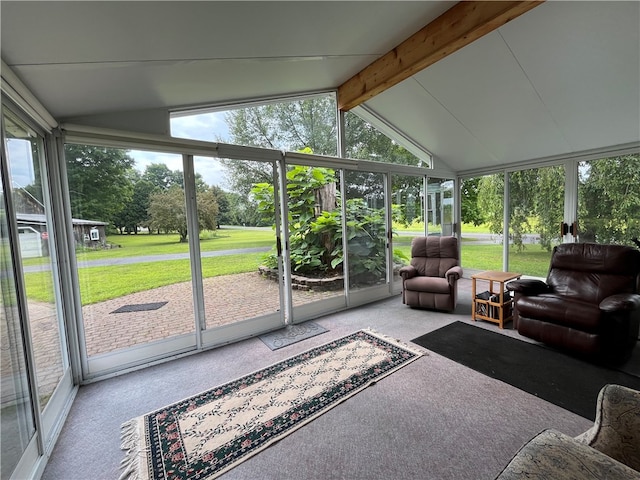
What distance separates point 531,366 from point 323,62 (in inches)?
135

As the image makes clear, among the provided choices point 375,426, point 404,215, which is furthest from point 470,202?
point 375,426

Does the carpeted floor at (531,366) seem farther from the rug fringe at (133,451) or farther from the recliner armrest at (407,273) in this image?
the rug fringe at (133,451)

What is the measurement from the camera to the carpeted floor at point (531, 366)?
200 cm

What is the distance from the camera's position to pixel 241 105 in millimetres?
3209

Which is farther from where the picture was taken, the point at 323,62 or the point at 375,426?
the point at 323,62

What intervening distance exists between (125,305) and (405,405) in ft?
8.63

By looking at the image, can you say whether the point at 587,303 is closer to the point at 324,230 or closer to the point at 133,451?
the point at 324,230

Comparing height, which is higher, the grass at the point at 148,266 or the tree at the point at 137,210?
the tree at the point at 137,210

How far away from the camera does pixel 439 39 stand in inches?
92.6

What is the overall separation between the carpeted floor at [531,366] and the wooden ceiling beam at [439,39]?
2733mm

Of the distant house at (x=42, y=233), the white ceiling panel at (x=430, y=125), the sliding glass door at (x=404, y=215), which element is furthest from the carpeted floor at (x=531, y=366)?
the distant house at (x=42, y=233)

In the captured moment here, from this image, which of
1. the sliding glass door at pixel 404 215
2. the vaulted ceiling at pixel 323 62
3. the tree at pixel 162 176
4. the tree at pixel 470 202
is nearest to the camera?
the vaulted ceiling at pixel 323 62

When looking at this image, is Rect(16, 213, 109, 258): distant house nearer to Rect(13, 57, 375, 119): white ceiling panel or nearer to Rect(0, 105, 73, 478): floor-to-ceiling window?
Rect(0, 105, 73, 478): floor-to-ceiling window

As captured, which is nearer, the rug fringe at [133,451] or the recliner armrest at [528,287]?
the rug fringe at [133,451]
